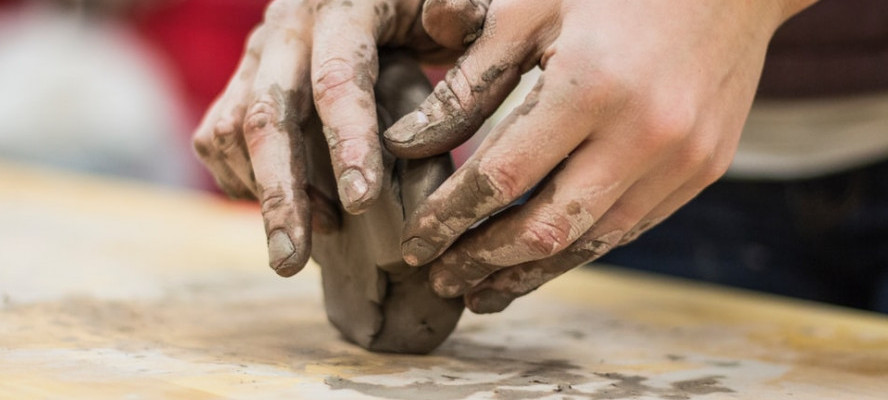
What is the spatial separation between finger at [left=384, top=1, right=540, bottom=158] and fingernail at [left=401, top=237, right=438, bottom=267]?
3.7 inches

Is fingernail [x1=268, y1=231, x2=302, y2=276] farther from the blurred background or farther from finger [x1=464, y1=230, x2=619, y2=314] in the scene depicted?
the blurred background

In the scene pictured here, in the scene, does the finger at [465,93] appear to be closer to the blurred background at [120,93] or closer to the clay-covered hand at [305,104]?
the clay-covered hand at [305,104]

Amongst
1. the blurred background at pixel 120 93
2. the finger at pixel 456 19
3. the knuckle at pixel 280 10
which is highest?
the blurred background at pixel 120 93

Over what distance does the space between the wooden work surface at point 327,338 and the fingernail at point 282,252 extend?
0.37 feet

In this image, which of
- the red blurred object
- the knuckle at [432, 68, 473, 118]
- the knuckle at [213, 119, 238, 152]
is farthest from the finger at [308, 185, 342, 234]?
the red blurred object

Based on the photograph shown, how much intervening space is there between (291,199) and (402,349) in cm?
24

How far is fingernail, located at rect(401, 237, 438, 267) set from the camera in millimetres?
1021

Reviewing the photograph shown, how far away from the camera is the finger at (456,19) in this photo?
102 centimetres

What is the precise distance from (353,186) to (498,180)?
0.15 m

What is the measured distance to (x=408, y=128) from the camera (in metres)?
1.01

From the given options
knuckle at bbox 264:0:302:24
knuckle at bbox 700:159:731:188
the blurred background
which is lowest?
knuckle at bbox 700:159:731:188

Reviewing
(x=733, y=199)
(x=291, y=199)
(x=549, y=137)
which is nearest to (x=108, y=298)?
(x=291, y=199)

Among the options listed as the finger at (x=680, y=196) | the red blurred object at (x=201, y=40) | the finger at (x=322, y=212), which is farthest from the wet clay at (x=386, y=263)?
the red blurred object at (x=201, y=40)

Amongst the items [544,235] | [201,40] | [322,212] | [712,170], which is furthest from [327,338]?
[201,40]
